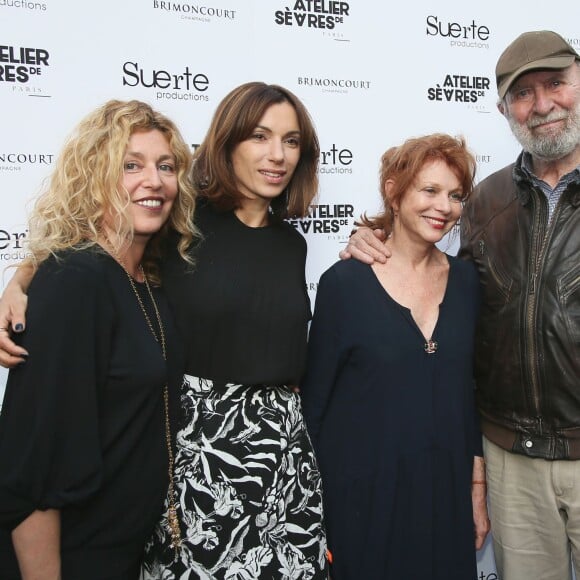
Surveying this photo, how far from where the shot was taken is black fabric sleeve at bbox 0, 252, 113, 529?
123 cm

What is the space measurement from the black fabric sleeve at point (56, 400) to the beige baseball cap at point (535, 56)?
57.9 inches

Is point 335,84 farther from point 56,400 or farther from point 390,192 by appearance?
point 56,400

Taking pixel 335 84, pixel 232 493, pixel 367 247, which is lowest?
pixel 232 493

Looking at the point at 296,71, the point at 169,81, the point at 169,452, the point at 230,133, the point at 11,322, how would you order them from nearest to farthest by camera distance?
the point at 11,322 → the point at 169,452 → the point at 230,133 → the point at 169,81 → the point at 296,71

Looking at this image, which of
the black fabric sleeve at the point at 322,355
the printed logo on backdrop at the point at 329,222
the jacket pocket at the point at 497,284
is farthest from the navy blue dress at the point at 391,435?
the printed logo on backdrop at the point at 329,222

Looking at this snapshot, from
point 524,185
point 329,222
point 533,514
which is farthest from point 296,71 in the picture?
point 533,514

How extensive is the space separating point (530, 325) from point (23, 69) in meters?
1.83

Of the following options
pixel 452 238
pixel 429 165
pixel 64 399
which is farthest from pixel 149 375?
pixel 452 238

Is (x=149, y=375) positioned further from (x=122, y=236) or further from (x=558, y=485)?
(x=558, y=485)

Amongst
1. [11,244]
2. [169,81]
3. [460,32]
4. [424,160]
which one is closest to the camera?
[424,160]

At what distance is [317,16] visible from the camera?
94.0 inches

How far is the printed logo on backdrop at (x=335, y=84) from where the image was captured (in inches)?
94.3

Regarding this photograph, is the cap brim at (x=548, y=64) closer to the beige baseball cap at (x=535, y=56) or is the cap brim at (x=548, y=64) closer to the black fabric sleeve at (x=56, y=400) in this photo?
the beige baseball cap at (x=535, y=56)

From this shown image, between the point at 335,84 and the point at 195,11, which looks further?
the point at 335,84
